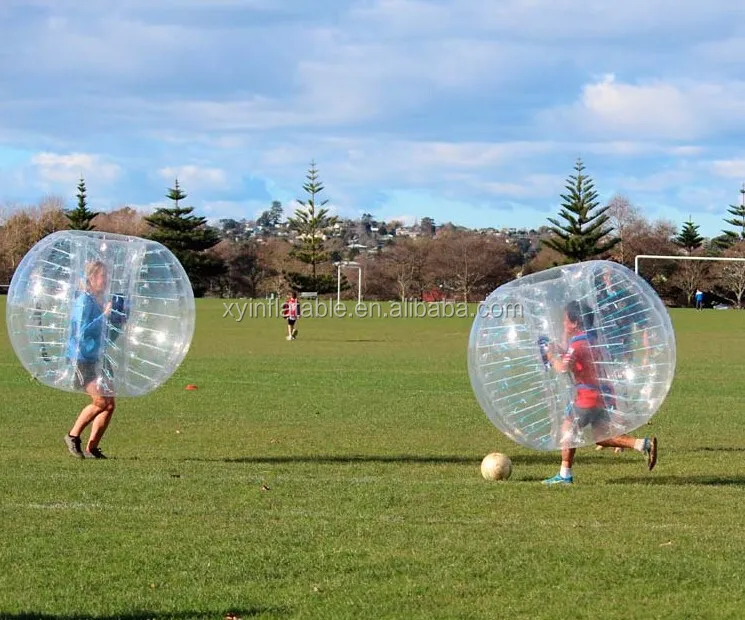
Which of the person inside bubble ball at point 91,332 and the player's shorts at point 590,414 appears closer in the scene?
the player's shorts at point 590,414

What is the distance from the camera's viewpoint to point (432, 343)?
1586 inches

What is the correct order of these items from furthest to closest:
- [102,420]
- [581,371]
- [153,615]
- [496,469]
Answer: [102,420]
[496,469]
[581,371]
[153,615]

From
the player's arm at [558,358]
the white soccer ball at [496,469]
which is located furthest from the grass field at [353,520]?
the player's arm at [558,358]

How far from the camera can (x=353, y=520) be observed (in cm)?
821

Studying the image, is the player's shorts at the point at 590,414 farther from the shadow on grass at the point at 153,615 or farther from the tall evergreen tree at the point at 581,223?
the tall evergreen tree at the point at 581,223

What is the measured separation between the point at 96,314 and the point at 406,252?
91422 mm

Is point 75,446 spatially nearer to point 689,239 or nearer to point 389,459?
point 389,459

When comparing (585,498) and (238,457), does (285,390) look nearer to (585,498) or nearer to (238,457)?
(238,457)

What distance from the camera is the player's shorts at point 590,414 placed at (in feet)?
31.6

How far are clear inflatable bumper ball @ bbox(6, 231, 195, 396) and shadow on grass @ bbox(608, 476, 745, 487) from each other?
4612mm

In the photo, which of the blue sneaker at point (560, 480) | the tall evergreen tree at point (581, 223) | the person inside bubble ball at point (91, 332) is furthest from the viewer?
the tall evergreen tree at point (581, 223)

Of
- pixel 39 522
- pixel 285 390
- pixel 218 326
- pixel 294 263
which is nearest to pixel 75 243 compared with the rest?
pixel 39 522

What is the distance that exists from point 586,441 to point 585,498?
1.80 ft

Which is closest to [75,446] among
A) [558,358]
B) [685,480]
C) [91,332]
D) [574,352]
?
[91,332]
